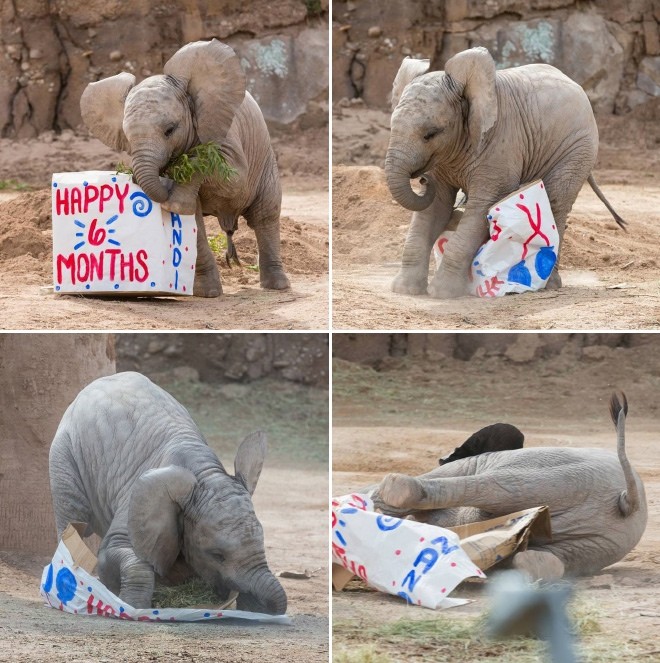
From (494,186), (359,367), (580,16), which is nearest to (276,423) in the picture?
(359,367)

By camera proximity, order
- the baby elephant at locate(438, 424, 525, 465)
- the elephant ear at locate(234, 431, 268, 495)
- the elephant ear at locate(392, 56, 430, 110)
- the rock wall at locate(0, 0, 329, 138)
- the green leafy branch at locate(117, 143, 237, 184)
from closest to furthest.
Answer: the elephant ear at locate(234, 431, 268, 495)
the baby elephant at locate(438, 424, 525, 465)
the green leafy branch at locate(117, 143, 237, 184)
the elephant ear at locate(392, 56, 430, 110)
the rock wall at locate(0, 0, 329, 138)

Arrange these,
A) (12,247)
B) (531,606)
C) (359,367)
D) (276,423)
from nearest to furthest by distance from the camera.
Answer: (531,606), (12,247), (359,367), (276,423)

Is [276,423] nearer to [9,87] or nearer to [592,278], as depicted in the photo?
[592,278]

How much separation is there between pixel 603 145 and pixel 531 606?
536 inches

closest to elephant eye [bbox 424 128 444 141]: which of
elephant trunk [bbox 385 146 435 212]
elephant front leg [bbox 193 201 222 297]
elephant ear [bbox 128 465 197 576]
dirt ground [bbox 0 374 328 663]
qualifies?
elephant trunk [bbox 385 146 435 212]

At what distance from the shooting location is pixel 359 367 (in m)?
11.5

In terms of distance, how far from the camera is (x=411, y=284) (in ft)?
28.0

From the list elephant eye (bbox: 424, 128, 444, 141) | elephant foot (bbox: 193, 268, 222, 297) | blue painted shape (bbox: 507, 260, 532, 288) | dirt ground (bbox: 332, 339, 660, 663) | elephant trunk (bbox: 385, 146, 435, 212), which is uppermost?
elephant eye (bbox: 424, 128, 444, 141)

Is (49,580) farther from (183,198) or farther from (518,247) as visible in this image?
(518,247)

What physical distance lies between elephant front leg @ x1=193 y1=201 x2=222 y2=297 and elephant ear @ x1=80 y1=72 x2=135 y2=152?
755 millimetres

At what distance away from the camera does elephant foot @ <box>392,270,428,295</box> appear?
852 centimetres

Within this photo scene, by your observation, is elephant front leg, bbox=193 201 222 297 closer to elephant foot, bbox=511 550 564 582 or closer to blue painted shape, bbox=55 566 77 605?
blue painted shape, bbox=55 566 77 605

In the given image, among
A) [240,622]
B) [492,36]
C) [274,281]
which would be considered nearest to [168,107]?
[274,281]

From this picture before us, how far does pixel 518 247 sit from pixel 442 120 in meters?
0.94
